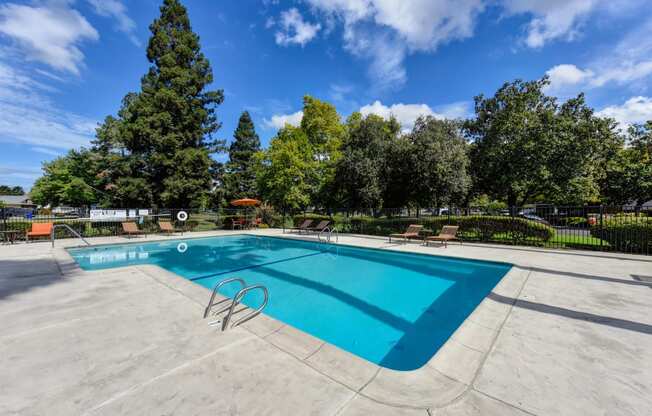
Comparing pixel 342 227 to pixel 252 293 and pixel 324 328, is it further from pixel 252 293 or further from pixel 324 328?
pixel 324 328

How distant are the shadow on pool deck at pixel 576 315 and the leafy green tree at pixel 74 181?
32.0m

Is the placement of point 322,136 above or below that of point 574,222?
above

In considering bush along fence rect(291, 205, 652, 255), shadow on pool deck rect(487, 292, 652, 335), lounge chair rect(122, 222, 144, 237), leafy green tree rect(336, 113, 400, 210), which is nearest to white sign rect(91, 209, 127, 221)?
lounge chair rect(122, 222, 144, 237)

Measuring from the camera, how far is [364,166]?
1689cm

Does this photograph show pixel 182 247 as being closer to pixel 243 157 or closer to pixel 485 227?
pixel 485 227

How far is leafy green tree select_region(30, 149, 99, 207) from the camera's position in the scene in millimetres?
25281

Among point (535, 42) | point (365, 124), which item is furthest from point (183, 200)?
point (535, 42)

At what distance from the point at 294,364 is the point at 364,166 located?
50.3ft

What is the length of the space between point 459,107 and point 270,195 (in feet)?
A: 54.7

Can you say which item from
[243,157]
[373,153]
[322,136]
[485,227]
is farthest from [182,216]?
→ [243,157]

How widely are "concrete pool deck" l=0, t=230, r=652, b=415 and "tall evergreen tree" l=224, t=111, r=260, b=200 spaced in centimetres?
2754

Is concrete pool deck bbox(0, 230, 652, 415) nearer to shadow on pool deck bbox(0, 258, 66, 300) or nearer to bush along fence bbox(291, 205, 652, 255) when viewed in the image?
shadow on pool deck bbox(0, 258, 66, 300)

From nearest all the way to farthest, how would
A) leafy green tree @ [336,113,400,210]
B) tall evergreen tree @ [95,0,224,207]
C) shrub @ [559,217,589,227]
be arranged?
shrub @ [559,217,589,227] → leafy green tree @ [336,113,400,210] → tall evergreen tree @ [95,0,224,207]

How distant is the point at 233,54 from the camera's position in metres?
14.3
